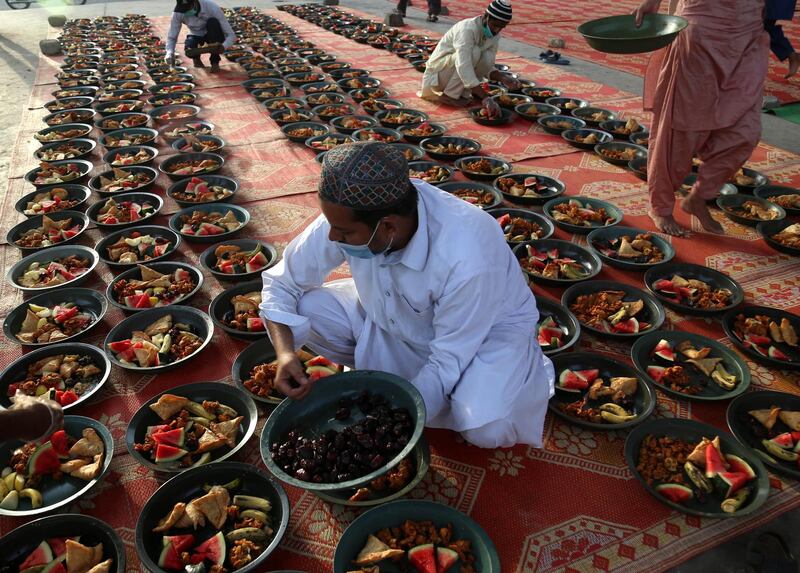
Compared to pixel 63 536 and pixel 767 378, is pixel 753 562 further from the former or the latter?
pixel 63 536

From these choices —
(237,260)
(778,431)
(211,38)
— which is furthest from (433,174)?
(211,38)

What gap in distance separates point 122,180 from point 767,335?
17.9 ft

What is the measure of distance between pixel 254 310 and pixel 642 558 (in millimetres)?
2509

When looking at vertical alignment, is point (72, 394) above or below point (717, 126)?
below

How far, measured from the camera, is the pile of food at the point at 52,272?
3750 mm

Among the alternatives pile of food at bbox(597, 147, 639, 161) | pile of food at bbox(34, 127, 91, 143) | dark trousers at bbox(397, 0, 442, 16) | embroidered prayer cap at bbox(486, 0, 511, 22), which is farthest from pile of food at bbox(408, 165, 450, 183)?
dark trousers at bbox(397, 0, 442, 16)

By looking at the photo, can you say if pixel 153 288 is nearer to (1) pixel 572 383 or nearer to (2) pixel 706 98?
(1) pixel 572 383

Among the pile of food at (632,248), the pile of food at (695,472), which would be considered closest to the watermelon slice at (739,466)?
the pile of food at (695,472)

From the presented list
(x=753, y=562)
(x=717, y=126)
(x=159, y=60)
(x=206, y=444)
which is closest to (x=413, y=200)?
(x=206, y=444)

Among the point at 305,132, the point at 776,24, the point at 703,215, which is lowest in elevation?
the point at 305,132

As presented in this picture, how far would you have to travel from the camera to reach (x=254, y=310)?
3.44 meters

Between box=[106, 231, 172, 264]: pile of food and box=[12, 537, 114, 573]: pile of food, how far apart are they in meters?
2.26

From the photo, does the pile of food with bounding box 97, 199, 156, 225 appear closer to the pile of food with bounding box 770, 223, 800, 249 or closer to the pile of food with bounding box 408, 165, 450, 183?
the pile of food with bounding box 408, 165, 450, 183

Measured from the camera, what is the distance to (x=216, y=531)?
7.23 feet
